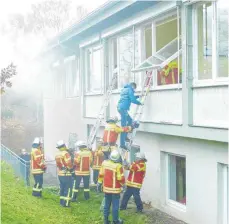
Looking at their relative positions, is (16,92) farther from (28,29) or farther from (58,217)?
(58,217)

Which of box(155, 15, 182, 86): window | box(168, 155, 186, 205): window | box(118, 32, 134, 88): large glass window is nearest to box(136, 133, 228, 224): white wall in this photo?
box(168, 155, 186, 205): window

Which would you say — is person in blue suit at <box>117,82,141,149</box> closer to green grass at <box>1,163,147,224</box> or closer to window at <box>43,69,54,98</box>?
green grass at <box>1,163,147,224</box>

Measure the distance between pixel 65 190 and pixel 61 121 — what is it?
9.41 metres

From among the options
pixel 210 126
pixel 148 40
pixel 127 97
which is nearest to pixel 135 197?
pixel 127 97

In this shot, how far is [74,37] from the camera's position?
1480 centimetres

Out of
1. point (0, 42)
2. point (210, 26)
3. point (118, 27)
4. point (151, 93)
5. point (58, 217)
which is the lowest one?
point (58, 217)

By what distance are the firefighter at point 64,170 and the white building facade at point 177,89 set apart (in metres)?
1.90

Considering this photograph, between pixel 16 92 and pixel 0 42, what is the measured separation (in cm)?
480

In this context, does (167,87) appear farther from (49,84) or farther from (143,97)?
(49,84)

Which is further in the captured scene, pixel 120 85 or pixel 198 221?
pixel 120 85

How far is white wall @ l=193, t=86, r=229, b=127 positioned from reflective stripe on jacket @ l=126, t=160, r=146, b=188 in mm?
1828

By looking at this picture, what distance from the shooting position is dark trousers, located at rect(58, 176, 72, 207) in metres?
10.7

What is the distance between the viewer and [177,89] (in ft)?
28.8

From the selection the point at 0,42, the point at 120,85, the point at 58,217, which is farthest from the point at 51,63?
the point at 0,42
